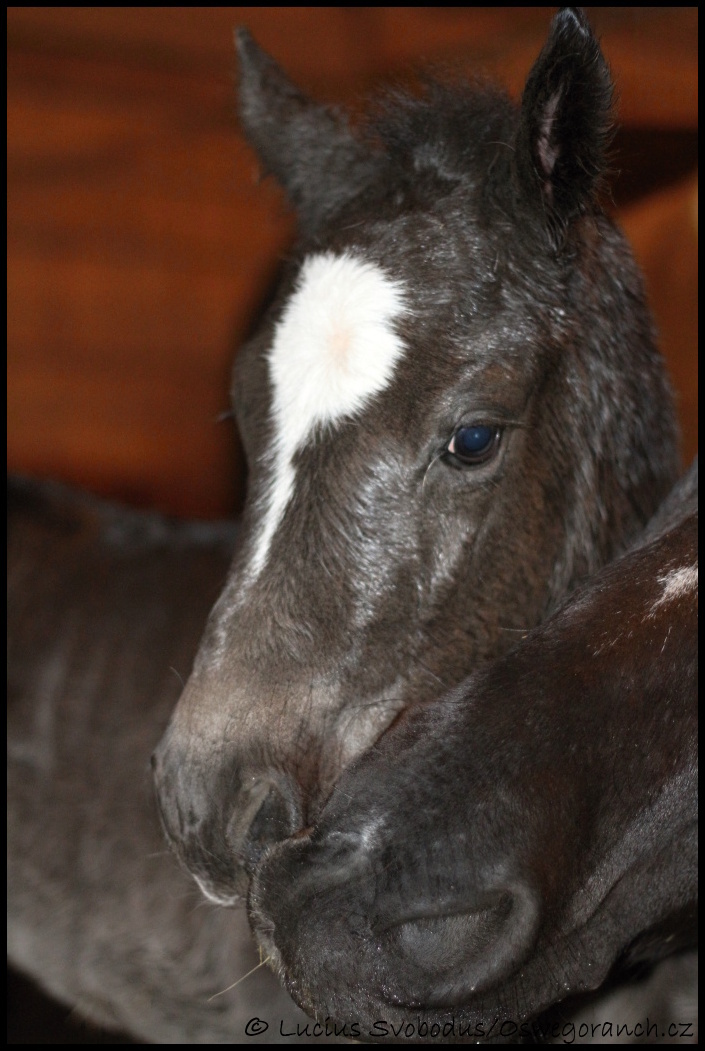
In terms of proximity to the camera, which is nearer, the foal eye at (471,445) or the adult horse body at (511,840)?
the adult horse body at (511,840)

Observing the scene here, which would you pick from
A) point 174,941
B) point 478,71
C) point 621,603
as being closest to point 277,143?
point 478,71

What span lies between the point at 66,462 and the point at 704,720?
10.1 feet

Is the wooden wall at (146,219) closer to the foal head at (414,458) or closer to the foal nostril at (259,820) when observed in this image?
the foal head at (414,458)

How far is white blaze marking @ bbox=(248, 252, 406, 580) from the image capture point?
3.85ft

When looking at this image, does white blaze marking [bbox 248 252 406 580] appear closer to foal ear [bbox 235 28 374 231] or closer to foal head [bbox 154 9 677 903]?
foal head [bbox 154 9 677 903]

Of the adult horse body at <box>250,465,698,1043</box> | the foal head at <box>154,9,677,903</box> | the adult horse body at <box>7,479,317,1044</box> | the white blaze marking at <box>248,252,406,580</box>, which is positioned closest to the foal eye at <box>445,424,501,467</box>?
the foal head at <box>154,9,677,903</box>

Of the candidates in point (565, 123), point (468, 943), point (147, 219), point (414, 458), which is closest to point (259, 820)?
point (468, 943)

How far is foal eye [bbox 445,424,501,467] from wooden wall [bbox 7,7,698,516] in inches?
75.2

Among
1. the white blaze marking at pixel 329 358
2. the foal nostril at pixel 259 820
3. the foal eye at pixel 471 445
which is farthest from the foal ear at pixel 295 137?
the foal nostril at pixel 259 820

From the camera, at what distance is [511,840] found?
902mm

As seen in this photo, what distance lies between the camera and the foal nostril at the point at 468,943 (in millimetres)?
892

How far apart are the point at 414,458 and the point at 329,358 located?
17 cm

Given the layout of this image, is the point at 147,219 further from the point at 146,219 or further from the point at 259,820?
the point at 259,820

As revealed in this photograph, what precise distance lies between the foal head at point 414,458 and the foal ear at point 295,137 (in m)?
0.17
